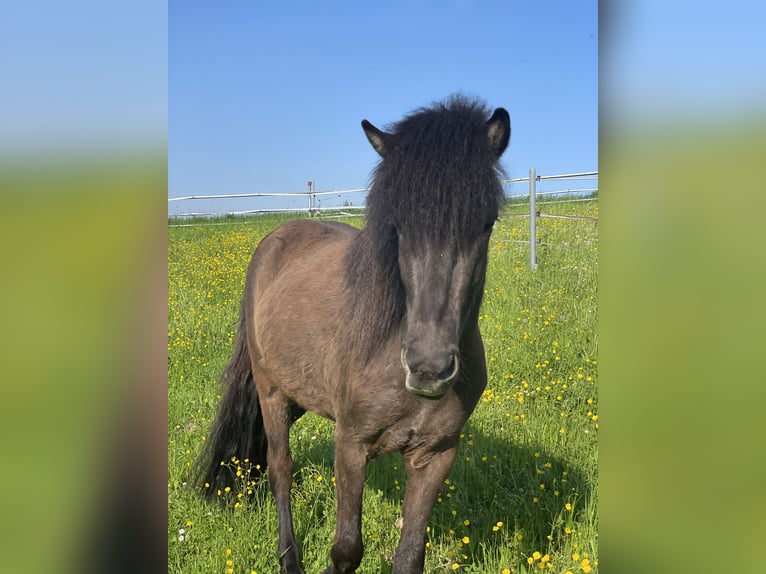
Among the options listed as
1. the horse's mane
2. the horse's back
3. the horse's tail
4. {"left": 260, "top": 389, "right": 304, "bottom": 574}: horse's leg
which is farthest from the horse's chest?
the horse's tail

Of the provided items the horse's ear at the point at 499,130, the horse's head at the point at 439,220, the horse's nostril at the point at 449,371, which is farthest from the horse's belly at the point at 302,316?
the horse's ear at the point at 499,130

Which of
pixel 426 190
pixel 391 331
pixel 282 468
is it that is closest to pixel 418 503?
pixel 391 331

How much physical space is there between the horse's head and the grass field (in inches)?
19.6

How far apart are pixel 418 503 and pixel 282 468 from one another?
4.06 feet

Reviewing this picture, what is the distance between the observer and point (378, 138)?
213 cm

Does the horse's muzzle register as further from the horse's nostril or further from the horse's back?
the horse's back

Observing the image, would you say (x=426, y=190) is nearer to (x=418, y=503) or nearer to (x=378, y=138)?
(x=378, y=138)

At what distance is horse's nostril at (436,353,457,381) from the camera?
1.71 metres

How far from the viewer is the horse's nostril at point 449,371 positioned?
171 centimetres

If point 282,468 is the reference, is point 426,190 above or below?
above
